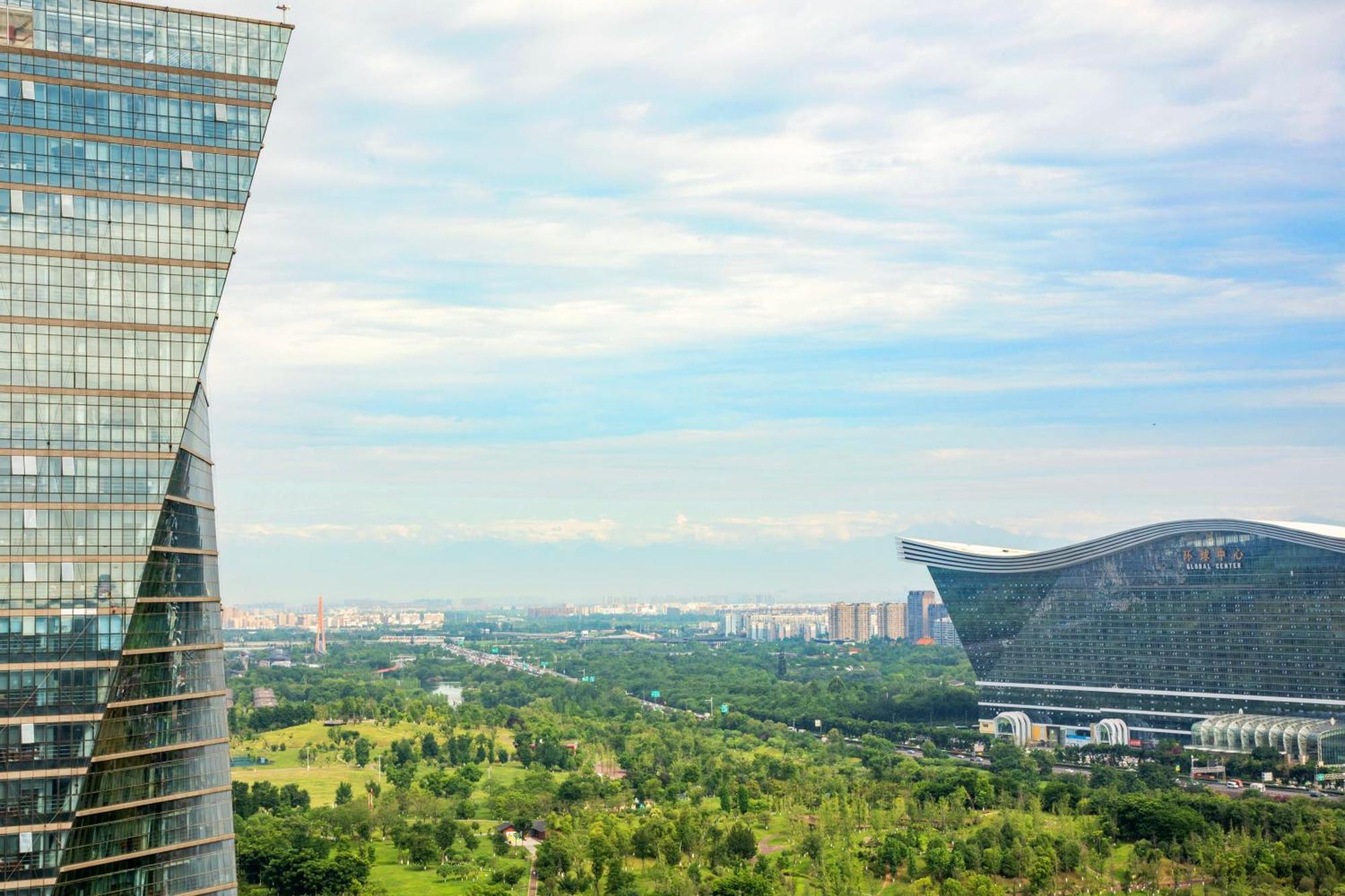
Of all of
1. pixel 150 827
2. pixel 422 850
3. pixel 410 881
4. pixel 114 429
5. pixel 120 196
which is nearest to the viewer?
pixel 150 827

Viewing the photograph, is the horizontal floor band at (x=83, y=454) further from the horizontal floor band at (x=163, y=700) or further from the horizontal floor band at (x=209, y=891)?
the horizontal floor band at (x=209, y=891)

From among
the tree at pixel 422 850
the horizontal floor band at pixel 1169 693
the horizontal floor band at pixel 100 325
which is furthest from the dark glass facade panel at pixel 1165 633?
the horizontal floor band at pixel 100 325

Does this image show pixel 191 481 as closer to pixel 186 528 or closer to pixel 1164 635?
pixel 186 528

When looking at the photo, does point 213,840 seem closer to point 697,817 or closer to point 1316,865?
point 697,817

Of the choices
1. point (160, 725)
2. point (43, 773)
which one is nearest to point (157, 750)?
point (160, 725)

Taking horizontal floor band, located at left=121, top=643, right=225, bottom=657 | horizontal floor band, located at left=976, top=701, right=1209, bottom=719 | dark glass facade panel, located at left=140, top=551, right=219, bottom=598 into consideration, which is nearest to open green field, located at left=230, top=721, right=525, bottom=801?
dark glass facade panel, located at left=140, top=551, right=219, bottom=598

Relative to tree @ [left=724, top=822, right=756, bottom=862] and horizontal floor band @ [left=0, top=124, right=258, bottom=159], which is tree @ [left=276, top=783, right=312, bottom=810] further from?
horizontal floor band @ [left=0, top=124, right=258, bottom=159]

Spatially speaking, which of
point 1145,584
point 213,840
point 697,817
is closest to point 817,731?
point 1145,584
